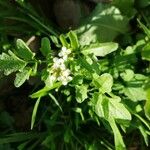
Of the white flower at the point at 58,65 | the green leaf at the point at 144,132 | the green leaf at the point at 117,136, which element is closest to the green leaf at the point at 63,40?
the white flower at the point at 58,65

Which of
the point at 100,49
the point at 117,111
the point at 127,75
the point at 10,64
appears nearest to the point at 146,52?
the point at 127,75

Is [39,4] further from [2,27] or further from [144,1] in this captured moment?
[144,1]

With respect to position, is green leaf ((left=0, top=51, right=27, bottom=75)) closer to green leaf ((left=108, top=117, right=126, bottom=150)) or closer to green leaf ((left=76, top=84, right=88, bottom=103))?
green leaf ((left=76, top=84, right=88, bottom=103))

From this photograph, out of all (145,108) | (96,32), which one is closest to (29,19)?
(96,32)

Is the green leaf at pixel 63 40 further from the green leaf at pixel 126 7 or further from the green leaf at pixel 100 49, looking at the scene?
the green leaf at pixel 126 7

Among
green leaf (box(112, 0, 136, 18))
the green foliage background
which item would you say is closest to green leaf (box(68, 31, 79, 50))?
the green foliage background
